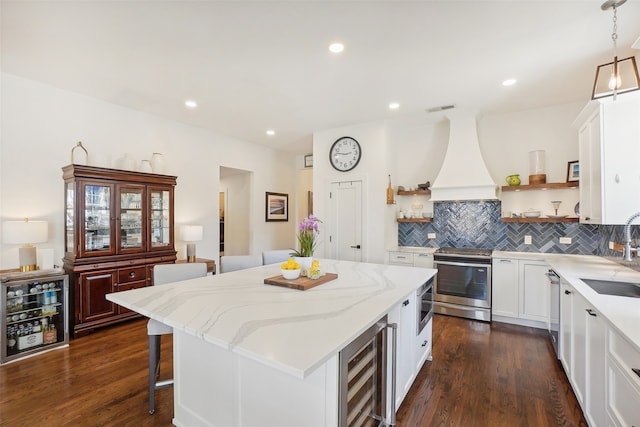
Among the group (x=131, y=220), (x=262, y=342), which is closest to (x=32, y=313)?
(x=131, y=220)

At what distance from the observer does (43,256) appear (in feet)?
9.69

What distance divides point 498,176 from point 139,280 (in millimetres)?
5093

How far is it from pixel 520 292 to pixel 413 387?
215cm

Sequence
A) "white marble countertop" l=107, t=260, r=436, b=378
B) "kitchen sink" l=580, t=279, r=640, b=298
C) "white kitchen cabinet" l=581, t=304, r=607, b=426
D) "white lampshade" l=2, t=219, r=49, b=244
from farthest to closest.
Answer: "white lampshade" l=2, t=219, r=49, b=244 → "kitchen sink" l=580, t=279, r=640, b=298 → "white kitchen cabinet" l=581, t=304, r=607, b=426 → "white marble countertop" l=107, t=260, r=436, b=378

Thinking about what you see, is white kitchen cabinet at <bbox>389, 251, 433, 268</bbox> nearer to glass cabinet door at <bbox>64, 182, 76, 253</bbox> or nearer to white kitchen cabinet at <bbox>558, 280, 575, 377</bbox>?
white kitchen cabinet at <bbox>558, 280, 575, 377</bbox>

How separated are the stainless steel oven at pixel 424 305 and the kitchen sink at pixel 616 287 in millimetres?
1168

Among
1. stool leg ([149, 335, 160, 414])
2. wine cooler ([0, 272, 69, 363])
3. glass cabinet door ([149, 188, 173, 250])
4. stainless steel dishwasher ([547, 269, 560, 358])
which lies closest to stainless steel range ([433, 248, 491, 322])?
stainless steel dishwasher ([547, 269, 560, 358])

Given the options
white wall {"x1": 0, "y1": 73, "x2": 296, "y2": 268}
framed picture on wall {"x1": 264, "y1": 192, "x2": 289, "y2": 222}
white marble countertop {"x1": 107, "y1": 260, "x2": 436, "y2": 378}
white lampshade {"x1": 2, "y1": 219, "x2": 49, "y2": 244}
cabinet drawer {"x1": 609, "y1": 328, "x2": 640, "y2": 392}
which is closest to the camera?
white marble countertop {"x1": 107, "y1": 260, "x2": 436, "y2": 378}

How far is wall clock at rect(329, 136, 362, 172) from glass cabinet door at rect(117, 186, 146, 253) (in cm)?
281

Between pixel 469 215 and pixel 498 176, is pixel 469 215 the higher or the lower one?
the lower one

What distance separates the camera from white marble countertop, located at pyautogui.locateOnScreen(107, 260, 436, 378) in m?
1.10

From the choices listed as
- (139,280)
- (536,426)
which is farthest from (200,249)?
(536,426)

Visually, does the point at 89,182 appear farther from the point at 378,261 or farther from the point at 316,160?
the point at 378,261

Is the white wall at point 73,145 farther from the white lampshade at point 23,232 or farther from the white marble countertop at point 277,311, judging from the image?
the white marble countertop at point 277,311
